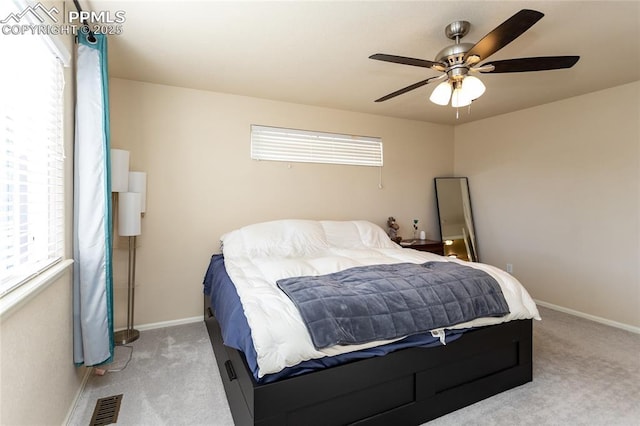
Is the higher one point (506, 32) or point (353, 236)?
point (506, 32)

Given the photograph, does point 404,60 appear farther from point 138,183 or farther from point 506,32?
point 138,183

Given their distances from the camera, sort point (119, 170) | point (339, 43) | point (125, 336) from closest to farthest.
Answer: point (339, 43) → point (119, 170) → point (125, 336)

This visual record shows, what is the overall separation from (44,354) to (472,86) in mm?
2726

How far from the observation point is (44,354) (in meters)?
1.43

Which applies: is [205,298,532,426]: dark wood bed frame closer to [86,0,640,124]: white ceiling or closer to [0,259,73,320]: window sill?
[0,259,73,320]: window sill

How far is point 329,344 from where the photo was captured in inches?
57.1

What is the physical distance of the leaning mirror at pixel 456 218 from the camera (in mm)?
4352

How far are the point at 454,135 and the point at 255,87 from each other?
318 centimetres

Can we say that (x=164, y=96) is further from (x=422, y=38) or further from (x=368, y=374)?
(x=368, y=374)

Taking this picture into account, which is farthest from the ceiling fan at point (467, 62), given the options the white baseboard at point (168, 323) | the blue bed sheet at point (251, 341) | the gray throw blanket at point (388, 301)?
the white baseboard at point (168, 323)

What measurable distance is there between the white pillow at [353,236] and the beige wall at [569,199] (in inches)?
72.2

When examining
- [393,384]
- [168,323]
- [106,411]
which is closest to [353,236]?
[393,384]

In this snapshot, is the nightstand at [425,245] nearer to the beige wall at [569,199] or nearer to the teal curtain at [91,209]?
the beige wall at [569,199]

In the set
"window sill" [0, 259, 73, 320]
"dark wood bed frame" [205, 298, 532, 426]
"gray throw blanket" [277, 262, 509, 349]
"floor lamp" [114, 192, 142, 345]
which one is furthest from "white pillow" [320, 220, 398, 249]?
"window sill" [0, 259, 73, 320]
